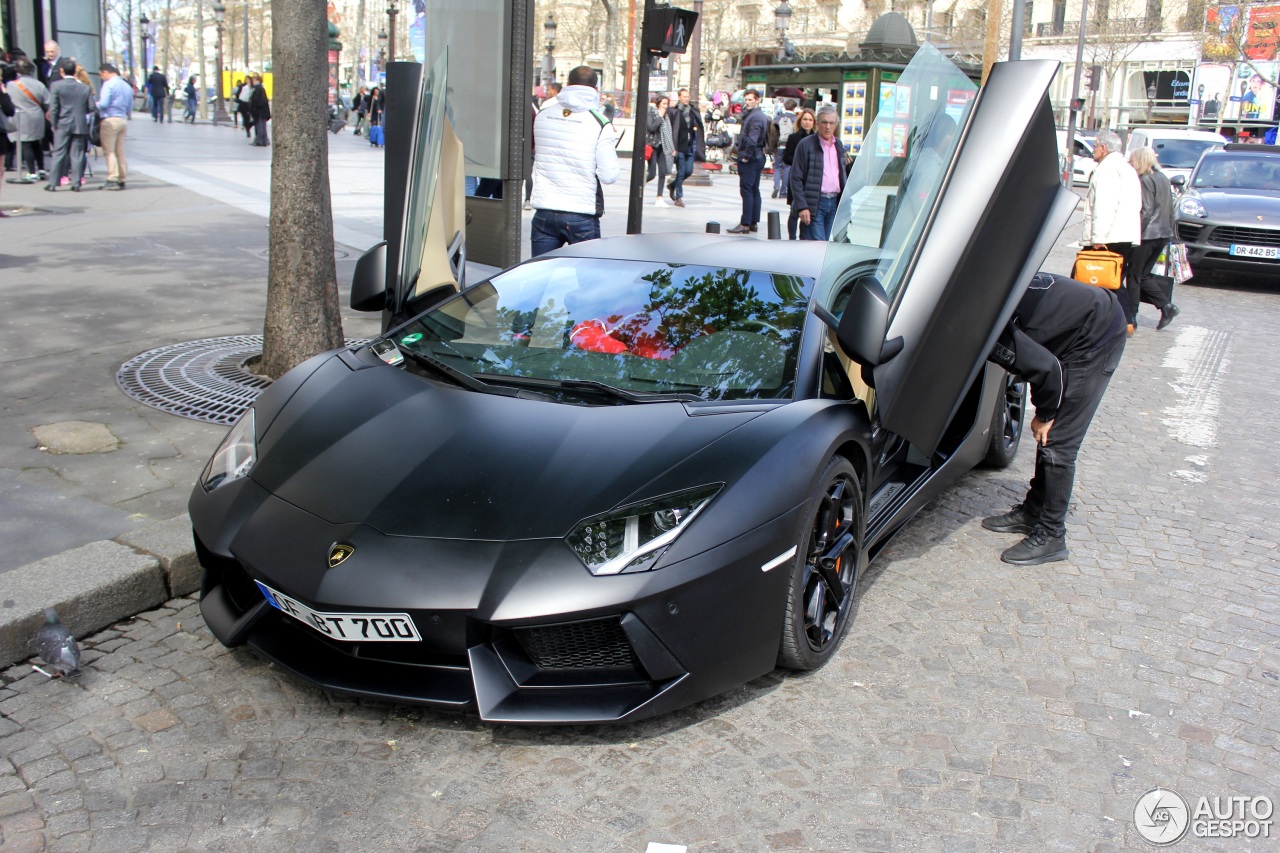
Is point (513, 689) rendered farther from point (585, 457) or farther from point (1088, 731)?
point (1088, 731)

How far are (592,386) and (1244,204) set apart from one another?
40.7 feet

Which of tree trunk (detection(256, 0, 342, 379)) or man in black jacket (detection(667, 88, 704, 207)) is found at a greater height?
man in black jacket (detection(667, 88, 704, 207))

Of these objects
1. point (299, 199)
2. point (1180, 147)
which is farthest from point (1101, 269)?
point (1180, 147)

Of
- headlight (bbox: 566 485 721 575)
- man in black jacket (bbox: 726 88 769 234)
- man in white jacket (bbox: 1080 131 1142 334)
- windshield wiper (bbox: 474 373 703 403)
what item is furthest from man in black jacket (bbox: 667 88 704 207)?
headlight (bbox: 566 485 721 575)

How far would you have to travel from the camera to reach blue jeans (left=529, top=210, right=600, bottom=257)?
338 inches

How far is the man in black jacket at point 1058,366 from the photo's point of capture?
4.56 metres

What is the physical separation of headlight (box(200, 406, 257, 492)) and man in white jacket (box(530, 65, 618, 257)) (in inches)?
193

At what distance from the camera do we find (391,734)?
126 inches

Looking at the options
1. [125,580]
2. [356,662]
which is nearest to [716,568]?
[356,662]

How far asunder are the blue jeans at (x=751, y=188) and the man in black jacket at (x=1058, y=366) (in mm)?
11215

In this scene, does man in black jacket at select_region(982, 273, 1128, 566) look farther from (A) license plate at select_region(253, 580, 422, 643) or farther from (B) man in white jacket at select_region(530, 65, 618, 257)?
(B) man in white jacket at select_region(530, 65, 618, 257)

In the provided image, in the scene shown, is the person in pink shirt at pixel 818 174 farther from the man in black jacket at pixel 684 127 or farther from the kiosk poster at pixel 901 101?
the kiosk poster at pixel 901 101

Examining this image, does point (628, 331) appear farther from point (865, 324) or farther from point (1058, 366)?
point (1058, 366)

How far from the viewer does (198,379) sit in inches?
253
